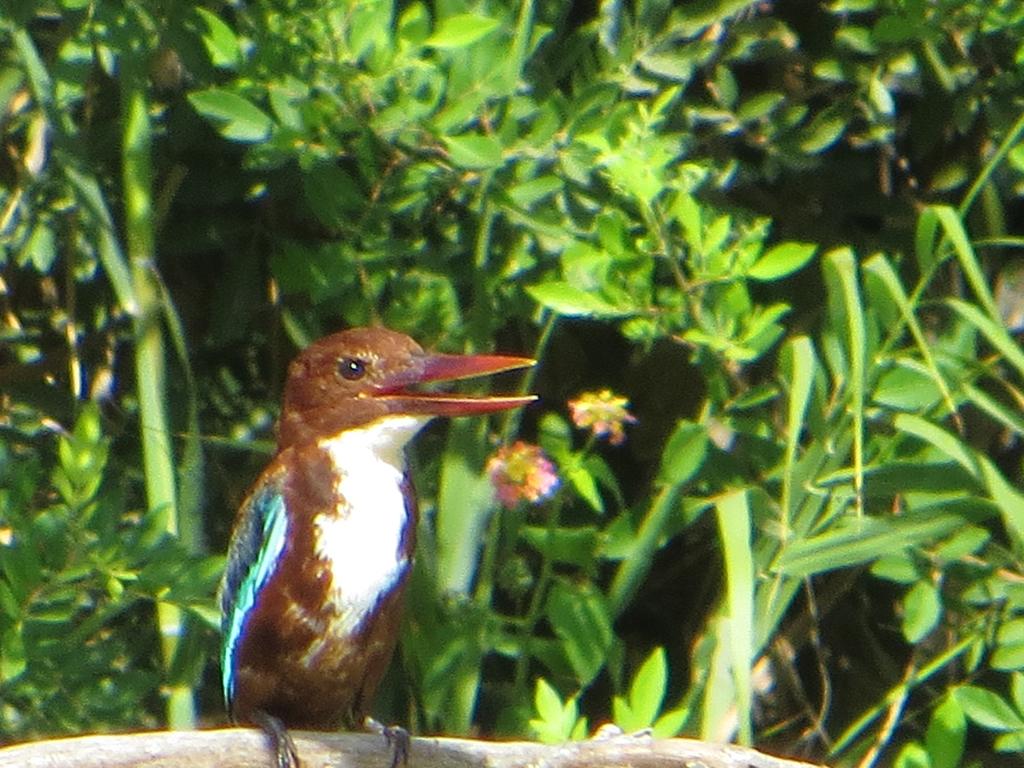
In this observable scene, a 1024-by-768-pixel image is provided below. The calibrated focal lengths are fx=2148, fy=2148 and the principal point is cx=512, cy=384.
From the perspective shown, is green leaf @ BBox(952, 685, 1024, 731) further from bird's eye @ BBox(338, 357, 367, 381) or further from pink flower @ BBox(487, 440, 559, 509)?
bird's eye @ BBox(338, 357, 367, 381)

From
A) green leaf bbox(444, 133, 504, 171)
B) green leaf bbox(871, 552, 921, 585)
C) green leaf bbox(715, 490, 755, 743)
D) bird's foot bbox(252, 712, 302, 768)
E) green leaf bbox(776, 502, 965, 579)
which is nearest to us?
bird's foot bbox(252, 712, 302, 768)

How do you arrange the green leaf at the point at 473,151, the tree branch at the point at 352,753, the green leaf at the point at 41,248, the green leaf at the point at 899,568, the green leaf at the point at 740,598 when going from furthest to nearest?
the green leaf at the point at 41,248, the green leaf at the point at 899,568, the green leaf at the point at 473,151, the green leaf at the point at 740,598, the tree branch at the point at 352,753

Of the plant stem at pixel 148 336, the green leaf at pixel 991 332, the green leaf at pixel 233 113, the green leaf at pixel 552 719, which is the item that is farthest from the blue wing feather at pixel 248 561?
the green leaf at pixel 991 332

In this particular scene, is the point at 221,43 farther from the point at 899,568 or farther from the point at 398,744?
the point at 899,568

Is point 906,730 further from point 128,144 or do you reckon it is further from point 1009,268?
point 128,144

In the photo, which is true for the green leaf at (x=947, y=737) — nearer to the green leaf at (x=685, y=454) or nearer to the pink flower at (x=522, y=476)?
the green leaf at (x=685, y=454)

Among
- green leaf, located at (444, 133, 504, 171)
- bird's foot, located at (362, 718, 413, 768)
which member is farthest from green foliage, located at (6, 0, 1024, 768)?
bird's foot, located at (362, 718, 413, 768)
